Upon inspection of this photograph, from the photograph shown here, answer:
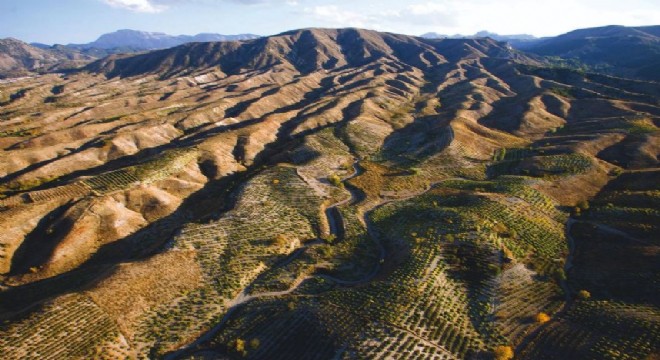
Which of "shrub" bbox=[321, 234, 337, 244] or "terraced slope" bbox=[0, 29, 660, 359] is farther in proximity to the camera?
"shrub" bbox=[321, 234, 337, 244]

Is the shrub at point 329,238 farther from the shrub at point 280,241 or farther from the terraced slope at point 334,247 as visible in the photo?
the shrub at point 280,241

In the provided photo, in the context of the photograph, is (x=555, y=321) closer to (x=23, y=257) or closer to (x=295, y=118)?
(x=23, y=257)

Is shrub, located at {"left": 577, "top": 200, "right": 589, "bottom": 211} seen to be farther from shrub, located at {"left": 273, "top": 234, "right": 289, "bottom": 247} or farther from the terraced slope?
shrub, located at {"left": 273, "top": 234, "right": 289, "bottom": 247}

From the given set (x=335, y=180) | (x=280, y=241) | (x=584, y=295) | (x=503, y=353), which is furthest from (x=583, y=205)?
(x=280, y=241)

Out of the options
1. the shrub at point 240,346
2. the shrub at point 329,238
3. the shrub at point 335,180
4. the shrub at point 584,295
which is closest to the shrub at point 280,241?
the shrub at point 329,238

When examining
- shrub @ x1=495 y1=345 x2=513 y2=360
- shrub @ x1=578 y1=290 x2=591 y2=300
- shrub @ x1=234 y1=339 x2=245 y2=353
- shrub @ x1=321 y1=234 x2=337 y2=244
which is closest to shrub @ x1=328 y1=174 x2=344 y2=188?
shrub @ x1=321 y1=234 x2=337 y2=244

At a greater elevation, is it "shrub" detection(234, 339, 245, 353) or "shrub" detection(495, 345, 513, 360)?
"shrub" detection(495, 345, 513, 360)

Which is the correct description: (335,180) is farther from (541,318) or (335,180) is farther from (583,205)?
(541,318)

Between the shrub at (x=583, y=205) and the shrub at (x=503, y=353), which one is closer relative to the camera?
the shrub at (x=503, y=353)
